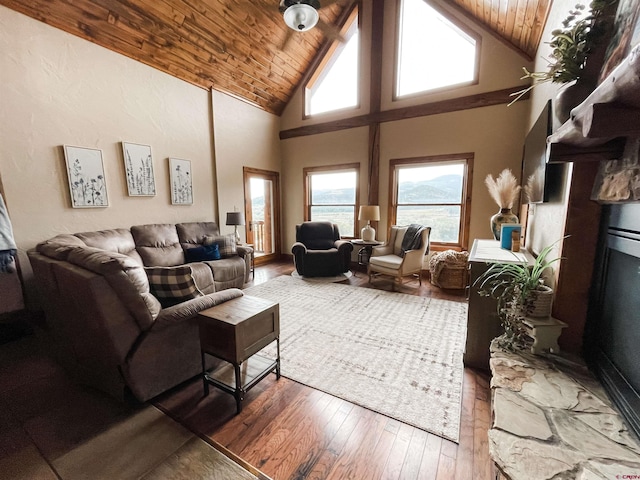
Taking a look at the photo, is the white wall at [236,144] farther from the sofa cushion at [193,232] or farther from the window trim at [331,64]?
the window trim at [331,64]

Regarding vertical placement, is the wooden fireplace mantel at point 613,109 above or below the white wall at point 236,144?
below

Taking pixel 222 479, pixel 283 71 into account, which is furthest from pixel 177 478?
pixel 283 71

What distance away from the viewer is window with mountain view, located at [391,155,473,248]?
14.3 ft

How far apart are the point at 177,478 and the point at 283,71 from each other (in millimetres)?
Answer: 5748

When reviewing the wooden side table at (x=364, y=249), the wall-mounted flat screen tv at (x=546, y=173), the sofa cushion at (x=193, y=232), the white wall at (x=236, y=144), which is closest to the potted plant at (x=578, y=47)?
the wall-mounted flat screen tv at (x=546, y=173)

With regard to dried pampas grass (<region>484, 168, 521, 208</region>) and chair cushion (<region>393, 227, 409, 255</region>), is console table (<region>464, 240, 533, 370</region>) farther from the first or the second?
chair cushion (<region>393, 227, 409, 255</region>)

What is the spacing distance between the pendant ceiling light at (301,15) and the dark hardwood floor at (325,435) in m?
3.38

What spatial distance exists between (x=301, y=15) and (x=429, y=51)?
267 centimetres

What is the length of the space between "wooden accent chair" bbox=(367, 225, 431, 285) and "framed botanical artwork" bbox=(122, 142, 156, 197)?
3507mm

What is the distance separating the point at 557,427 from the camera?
1010 mm

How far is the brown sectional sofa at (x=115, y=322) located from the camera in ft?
4.84

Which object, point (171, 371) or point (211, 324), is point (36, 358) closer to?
point (171, 371)

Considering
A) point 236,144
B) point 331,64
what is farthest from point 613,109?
point 331,64

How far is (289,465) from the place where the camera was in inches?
50.9
